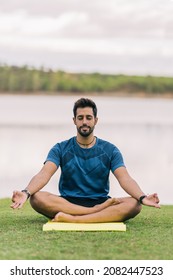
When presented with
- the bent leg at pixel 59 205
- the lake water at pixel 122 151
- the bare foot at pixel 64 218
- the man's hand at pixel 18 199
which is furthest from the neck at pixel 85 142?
the lake water at pixel 122 151

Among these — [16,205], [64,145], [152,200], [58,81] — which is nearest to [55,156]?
[64,145]

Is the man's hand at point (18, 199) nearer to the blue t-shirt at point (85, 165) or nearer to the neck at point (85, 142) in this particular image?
the blue t-shirt at point (85, 165)

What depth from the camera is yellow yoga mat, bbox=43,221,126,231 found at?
639 centimetres

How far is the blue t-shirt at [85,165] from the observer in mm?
6828

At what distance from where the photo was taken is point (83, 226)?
255 inches

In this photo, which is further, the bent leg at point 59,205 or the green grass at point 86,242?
the bent leg at point 59,205

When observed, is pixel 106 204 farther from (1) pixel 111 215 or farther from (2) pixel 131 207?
(2) pixel 131 207

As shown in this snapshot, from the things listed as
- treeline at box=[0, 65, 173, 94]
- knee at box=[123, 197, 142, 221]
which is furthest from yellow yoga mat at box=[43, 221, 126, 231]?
treeline at box=[0, 65, 173, 94]

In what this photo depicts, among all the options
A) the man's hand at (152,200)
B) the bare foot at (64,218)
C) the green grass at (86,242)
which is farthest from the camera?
the bare foot at (64,218)

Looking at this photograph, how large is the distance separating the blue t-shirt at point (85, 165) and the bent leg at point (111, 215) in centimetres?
24

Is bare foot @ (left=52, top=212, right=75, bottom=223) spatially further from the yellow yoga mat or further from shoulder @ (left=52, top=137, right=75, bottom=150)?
shoulder @ (left=52, top=137, right=75, bottom=150)

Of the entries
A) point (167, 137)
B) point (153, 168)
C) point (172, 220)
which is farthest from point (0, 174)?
point (167, 137)

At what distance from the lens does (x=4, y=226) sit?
679 centimetres

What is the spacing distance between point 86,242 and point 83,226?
21.1 inches
